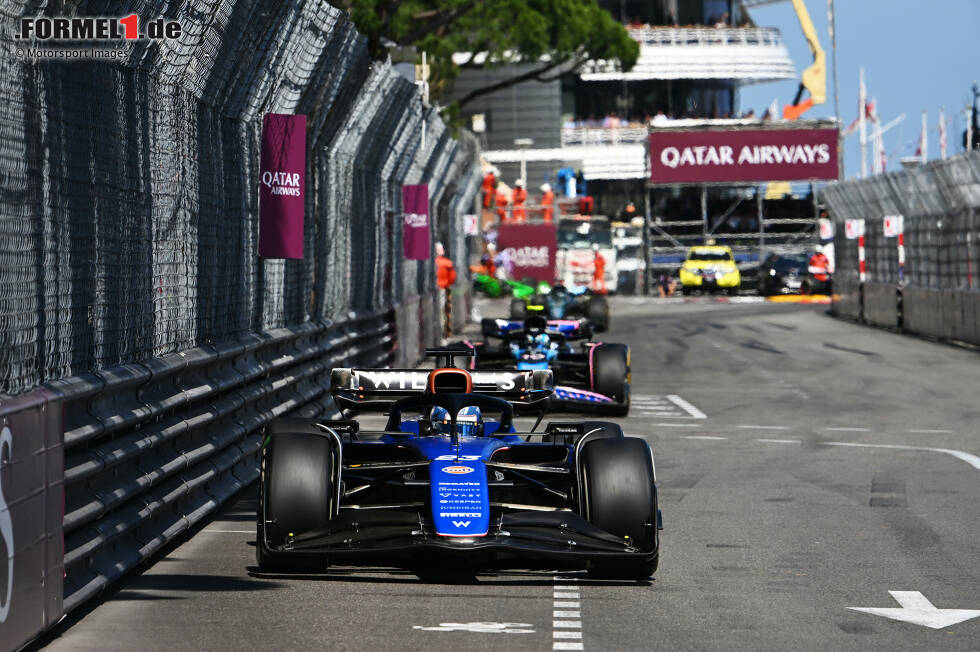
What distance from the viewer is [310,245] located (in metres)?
16.2

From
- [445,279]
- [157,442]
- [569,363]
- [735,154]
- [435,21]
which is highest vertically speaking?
[435,21]

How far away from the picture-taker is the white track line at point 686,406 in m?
18.4

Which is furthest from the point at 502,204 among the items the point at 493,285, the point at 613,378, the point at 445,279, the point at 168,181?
the point at 168,181

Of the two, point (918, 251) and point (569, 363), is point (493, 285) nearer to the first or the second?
point (918, 251)

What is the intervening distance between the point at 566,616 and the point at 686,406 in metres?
11.9

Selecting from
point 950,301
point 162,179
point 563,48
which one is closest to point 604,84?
point 563,48

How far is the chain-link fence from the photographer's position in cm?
755

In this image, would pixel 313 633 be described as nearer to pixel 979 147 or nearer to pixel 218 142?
pixel 218 142

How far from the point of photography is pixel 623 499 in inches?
337

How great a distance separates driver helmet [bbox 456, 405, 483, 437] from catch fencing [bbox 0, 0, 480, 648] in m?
1.47

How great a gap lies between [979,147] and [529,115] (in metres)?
56.1

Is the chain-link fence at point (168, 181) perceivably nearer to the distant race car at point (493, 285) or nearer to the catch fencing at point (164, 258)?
the catch fencing at point (164, 258)

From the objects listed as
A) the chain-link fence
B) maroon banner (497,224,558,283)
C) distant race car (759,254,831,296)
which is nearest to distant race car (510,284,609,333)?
the chain-link fence

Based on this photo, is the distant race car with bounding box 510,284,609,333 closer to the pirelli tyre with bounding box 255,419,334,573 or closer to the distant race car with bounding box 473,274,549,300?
the pirelli tyre with bounding box 255,419,334,573
